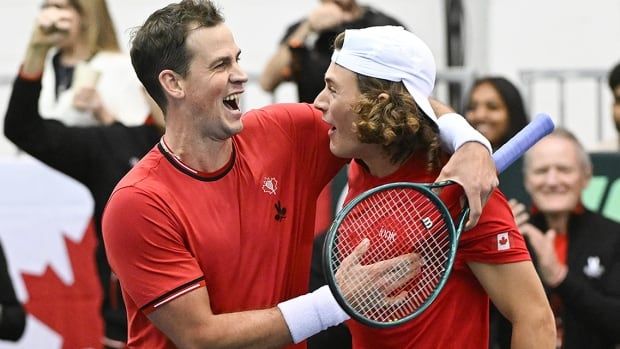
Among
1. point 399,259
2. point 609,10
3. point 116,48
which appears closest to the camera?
point 399,259

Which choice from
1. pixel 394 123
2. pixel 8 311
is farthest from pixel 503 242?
pixel 8 311

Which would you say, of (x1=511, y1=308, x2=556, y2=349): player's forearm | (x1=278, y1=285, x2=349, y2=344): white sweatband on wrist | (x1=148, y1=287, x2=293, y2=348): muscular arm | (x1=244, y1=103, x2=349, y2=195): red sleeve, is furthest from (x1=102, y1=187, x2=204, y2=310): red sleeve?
(x1=511, y1=308, x2=556, y2=349): player's forearm

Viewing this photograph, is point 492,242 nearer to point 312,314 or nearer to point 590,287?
point 312,314

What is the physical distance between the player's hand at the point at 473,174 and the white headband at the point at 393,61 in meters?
0.18

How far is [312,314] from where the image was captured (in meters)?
4.12

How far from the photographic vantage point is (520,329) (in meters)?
4.06

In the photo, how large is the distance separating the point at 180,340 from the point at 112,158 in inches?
→ 110

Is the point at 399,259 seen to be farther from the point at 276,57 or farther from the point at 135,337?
the point at 276,57

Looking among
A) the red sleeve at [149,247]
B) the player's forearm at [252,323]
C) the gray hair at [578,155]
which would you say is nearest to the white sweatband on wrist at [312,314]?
the player's forearm at [252,323]

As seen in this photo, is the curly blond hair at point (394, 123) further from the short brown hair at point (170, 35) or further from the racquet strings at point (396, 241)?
the short brown hair at point (170, 35)

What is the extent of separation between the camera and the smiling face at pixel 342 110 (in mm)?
4234

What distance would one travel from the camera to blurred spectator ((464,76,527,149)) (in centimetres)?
702

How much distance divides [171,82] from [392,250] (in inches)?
32.2

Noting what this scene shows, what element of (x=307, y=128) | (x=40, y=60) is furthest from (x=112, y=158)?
(x=307, y=128)
